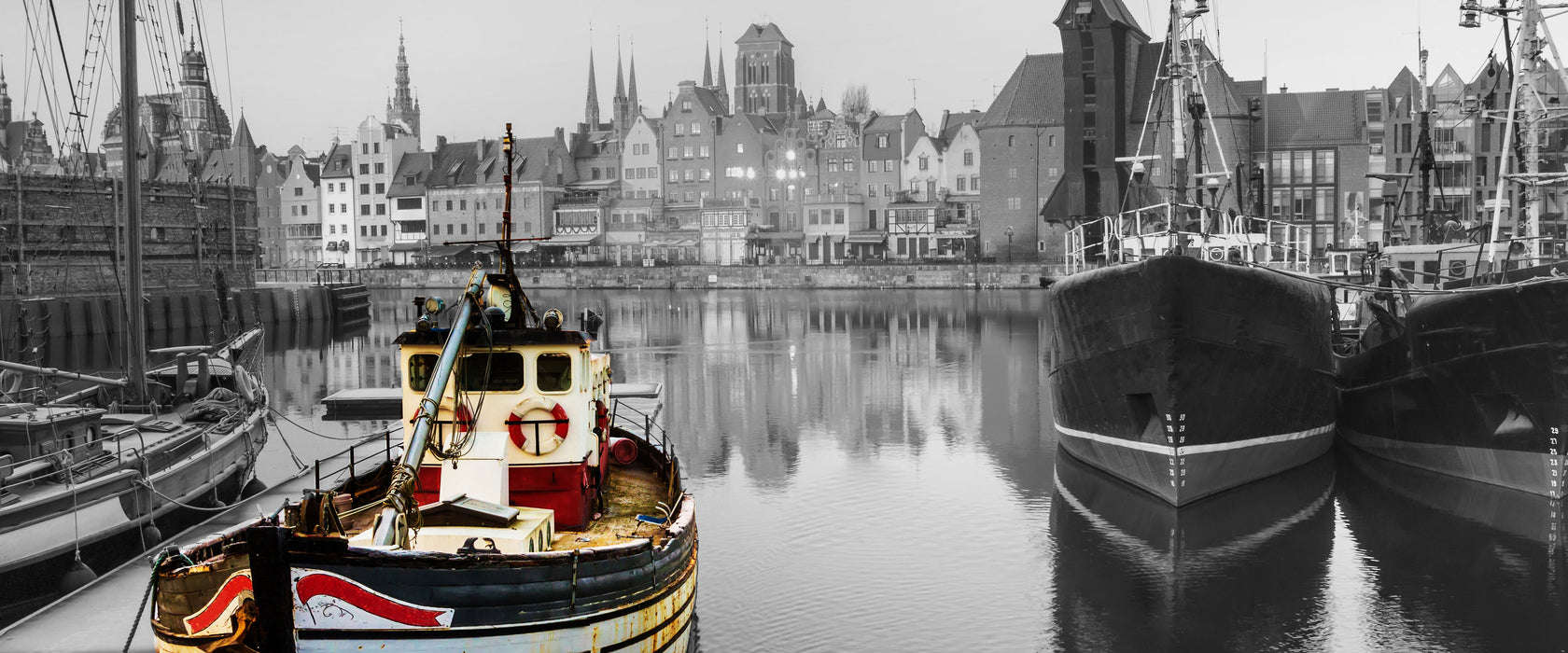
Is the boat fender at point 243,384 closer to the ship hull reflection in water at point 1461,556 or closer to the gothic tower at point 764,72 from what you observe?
the ship hull reflection in water at point 1461,556

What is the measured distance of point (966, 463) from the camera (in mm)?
26969

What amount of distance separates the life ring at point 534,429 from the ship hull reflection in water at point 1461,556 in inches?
412

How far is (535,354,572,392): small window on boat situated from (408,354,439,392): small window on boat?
1.08m

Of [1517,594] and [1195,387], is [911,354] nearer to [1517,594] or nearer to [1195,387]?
[1195,387]

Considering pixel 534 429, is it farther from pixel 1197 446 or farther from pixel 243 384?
pixel 243 384

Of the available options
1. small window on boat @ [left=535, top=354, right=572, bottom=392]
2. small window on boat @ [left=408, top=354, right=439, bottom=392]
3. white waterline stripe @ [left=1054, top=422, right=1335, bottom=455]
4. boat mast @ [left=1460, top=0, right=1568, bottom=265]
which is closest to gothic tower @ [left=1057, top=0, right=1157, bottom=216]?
boat mast @ [left=1460, top=0, right=1568, bottom=265]

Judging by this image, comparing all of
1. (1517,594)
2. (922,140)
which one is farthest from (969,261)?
(1517,594)

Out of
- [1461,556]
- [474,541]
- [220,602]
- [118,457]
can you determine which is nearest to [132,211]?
[118,457]

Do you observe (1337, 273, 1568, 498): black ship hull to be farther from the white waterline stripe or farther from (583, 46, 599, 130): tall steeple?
(583, 46, 599, 130): tall steeple

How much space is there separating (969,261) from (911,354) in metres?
45.2

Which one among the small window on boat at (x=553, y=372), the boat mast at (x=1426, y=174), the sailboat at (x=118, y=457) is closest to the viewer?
the small window on boat at (x=553, y=372)

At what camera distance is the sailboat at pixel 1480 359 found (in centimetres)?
2047

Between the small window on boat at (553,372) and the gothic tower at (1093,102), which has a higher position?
the gothic tower at (1093,102)

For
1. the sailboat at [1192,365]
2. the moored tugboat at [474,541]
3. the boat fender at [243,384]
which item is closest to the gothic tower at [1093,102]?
the sailboat at [1192,365]
